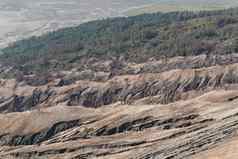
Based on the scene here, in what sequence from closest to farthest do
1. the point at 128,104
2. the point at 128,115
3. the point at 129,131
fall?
the point at 129,131
the point at 128,115
the point at 128,104

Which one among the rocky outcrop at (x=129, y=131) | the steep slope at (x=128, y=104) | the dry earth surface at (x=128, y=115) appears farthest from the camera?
the steep slope at (x=128, y=104)

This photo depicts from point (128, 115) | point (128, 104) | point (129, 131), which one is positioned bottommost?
point (128, 104)

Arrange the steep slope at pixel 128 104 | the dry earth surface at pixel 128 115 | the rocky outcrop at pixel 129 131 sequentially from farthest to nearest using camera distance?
1. the steep slope at pixel 128 104
2. the dry earth surface at pixel 128 115
3. the rocky outcrop at pixel 129 131

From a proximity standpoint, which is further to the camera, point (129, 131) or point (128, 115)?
point (128, 115)

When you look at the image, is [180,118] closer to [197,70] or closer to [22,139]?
[22,139]

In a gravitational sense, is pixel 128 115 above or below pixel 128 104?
above

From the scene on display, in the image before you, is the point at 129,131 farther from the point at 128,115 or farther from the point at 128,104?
the point at 128,104

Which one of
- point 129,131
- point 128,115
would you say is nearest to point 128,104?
point 128,115

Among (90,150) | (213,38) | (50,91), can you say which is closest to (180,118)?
(90,150)

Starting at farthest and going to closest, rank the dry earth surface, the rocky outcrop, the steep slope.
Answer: the steep slope < the dry earth surface < the rocky outcrop

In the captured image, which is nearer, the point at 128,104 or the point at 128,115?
the point at 128,115

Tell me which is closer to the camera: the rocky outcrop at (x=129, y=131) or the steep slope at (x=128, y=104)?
the rocky outcrop at (x=129, y=131)

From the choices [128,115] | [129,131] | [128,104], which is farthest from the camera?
[128,104]
